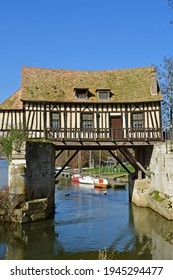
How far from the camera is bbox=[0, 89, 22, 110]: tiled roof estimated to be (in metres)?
18.4

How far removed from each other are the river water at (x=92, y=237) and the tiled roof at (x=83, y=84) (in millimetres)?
6909

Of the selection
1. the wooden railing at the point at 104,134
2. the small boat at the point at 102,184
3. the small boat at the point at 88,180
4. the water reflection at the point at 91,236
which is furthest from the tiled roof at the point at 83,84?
the small boat at the point at 88,180

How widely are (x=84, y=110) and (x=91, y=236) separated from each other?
882 centimetres

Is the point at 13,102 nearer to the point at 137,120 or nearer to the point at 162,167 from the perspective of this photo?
the point at 137,120

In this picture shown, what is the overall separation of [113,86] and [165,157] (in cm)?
705

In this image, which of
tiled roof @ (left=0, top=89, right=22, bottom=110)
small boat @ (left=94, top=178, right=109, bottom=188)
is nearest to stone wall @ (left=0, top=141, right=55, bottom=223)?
tiled roof @ (left=0, top=89, right=22, bottom=110)

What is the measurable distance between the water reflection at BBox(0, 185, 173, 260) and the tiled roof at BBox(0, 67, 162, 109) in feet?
22.7

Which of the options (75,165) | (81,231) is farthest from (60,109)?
(75,165)

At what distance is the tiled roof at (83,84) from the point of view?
61.4ft

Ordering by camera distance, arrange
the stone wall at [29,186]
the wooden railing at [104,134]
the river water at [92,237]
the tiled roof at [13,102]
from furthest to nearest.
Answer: the tiled roof at [13,102] < the wooden railing at [104,134] < the stone wall at [29,186] < the river water at [92,237]

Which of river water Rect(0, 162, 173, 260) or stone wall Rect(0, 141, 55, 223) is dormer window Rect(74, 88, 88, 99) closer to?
stone wall Rect(0, 141, 55, 223)

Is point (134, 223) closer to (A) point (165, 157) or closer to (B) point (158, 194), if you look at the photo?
(B) point (158, 194)

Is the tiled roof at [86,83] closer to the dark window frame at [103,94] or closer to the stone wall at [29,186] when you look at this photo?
the dark window frame at [103,94]

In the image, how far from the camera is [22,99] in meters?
17.9
